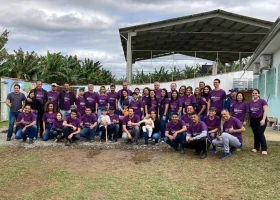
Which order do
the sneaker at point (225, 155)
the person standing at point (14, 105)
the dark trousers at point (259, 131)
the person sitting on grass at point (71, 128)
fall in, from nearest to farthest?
the sneaker at point (225, 155) < the dark trousers at point (259, 131) < the person sitting on grass at point (71, 128) < the person standing at point (14, 105)

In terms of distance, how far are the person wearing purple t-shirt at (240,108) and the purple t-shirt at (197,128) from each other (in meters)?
1.01

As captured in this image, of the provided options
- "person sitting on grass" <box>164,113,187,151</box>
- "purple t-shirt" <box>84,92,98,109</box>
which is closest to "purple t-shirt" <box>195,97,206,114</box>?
"person sitting on grass" <box>164,113,187,151</box>

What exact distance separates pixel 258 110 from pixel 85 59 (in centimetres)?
2054

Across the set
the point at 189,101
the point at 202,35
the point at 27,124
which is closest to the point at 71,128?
the point at 27,124

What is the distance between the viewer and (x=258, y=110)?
7.17 m

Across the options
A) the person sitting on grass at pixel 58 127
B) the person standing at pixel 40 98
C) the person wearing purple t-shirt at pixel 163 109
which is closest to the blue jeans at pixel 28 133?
the person sitting on grass at pixel 58 127

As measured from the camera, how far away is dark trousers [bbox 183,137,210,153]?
6863 millimetres

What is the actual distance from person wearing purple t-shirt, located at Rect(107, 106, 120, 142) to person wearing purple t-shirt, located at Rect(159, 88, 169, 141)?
120 centimetres

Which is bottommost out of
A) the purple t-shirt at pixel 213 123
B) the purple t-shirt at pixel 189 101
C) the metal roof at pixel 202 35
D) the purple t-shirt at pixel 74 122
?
the purple t-shirt at pixel 74 122

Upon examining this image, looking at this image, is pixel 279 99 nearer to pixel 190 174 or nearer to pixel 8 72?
pixel 190 174

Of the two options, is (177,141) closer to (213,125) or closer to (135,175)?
(213,125)

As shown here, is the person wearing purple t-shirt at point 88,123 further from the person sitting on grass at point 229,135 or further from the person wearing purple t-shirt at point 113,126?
the person sitting on grass at point 229,135

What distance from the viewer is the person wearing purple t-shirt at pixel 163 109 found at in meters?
8.77

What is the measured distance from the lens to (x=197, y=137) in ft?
22.6
